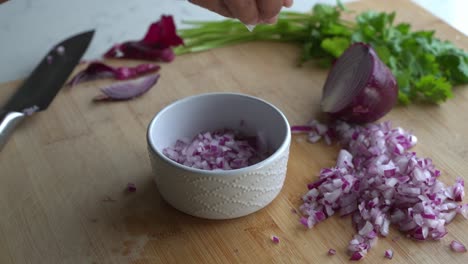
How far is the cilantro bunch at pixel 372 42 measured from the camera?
61.3 inches

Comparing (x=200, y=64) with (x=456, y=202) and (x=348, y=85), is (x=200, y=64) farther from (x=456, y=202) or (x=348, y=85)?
(x=456, y=202)

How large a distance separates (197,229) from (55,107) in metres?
0.57

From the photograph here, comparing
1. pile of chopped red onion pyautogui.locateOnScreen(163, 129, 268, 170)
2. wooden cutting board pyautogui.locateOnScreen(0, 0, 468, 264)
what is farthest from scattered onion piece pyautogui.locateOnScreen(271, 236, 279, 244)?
pile of chopped red onion pyautogui.locateOnScreen(163, 129, 268, 170)

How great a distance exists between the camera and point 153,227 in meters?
1.20

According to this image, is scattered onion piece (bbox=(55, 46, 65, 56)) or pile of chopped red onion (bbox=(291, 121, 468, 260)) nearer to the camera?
pile of chopped red onion (bbox=(291, 121, 468, 260))

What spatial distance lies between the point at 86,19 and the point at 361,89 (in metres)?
1.08

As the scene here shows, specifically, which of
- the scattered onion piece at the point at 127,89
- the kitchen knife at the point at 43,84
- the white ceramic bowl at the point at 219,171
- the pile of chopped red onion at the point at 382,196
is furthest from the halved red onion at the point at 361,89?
the kitchen knife at the point at 43,84

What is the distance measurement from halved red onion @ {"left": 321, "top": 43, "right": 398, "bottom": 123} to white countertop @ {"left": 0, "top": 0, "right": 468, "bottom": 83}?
0.72m

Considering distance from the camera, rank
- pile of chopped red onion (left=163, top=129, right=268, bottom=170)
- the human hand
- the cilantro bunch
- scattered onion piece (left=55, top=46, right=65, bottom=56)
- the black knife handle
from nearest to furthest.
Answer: the human hand, pile of chopped red onion (left=163, top=129, right=268, bottom=170), the black knife handle, the cilantro bunch, scattered onion piece (left=55, top=46, right=65, bottom=56)

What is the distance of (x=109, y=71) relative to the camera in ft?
5.50

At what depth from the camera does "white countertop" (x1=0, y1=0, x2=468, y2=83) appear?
1.87 meters

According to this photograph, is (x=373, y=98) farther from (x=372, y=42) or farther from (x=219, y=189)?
(x=219, y=189)

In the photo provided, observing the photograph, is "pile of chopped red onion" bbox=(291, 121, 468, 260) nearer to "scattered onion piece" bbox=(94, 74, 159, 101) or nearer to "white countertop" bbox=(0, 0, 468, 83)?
"scattered onion piece" bbox=(94, 74, 159, 101)

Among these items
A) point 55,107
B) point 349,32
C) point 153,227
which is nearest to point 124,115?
point 55,107
